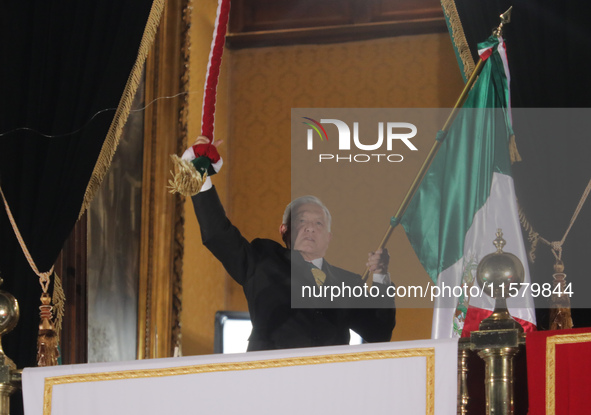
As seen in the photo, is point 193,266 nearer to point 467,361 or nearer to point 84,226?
point 84,226

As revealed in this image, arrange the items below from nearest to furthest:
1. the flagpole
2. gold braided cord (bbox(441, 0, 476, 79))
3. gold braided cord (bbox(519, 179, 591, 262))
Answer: gold braided cord (bbox(519, 179, 591, 262)) → the flagpole → gold braided cord (bbox(441, 0, 476, 79))

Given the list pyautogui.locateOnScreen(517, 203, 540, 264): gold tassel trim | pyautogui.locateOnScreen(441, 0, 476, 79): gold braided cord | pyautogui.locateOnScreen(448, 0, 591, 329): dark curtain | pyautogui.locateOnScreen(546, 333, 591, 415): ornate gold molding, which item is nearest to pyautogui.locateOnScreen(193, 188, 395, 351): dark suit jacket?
pyautogui.locateOnScreen(517, 203, 540, 264): gold tassel trim

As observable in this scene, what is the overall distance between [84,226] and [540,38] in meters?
2.47

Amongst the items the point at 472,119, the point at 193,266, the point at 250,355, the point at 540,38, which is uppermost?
the point at 540,38

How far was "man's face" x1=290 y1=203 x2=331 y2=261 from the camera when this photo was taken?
3754mm

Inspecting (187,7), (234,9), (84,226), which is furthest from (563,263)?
(234,9)

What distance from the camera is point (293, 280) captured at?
3.61 meters

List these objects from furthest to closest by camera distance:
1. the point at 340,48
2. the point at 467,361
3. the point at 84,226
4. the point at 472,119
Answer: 1. the point at 340,48
2. the point at 84,226
3. the point at 472,119
4. the point at 467,361

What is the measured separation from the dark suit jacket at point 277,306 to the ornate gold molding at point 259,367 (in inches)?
49.2

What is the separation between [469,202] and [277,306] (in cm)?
99

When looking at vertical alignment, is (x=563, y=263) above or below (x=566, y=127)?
below

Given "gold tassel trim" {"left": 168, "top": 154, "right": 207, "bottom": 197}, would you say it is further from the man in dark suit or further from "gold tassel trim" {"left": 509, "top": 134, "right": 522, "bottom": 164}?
"gold tassel trim" {"left": 509, "top": 134, "right": 522, "bottom": 164}

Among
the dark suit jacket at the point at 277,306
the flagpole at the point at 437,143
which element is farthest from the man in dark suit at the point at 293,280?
the flagpole at the point at 437,143

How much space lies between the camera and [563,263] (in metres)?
3.01
